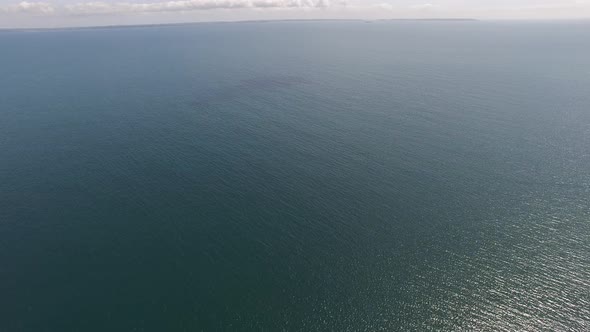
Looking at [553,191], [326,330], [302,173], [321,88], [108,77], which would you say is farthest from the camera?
[108,77]

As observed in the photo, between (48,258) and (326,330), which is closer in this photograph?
(326,330)

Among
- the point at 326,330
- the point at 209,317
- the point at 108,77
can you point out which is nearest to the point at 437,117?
the point at 326,330

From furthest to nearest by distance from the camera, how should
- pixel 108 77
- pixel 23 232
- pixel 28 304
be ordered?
pixel 108 77 → pixel 23 232 → pixel 28 304

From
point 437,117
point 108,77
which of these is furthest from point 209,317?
point 108,77

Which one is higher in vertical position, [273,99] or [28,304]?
[273,99]

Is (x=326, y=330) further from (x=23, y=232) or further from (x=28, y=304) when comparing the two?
(x=23, y=232)

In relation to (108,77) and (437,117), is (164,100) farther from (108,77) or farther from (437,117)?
(437,117)
